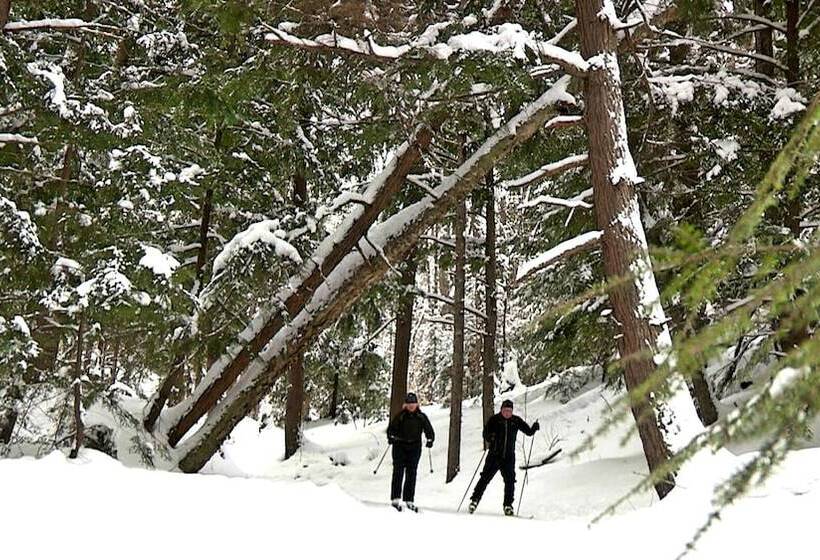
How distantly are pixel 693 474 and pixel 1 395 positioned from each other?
26.3 ft

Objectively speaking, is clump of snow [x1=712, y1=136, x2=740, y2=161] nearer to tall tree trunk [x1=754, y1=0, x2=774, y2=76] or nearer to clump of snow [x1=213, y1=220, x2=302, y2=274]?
tall tree trunk [x1=754, y1=0, x2=774, y2=76]

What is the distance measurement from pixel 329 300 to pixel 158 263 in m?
2.37

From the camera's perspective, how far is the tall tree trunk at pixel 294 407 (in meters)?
18.3

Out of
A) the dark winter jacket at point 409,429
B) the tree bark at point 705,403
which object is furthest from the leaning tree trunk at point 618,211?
the tree bark at point 705,403

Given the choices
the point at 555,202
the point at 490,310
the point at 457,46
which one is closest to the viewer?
the point at 457,46

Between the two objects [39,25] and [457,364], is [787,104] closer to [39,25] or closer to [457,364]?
[457,364]

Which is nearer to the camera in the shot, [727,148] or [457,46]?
[457,46]

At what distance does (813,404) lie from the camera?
5.11ft

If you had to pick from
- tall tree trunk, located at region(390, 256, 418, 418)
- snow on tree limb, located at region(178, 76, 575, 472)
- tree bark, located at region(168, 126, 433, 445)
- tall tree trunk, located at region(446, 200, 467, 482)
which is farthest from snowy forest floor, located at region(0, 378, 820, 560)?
tall tree trunk, located at region(390, 256, 418, 418)

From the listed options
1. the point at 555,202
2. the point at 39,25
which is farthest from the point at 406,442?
the point at 39,25

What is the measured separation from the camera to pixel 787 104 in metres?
8.95

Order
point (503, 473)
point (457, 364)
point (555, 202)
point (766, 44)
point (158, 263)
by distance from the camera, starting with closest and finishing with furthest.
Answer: point (555, 202)
point (158, 263)
point (503, 473)
point (766, 44)
point (457, 364)

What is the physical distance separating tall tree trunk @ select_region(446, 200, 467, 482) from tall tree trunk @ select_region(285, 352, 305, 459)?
15.7 ft

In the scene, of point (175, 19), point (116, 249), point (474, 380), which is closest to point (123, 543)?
point (116, 249)
